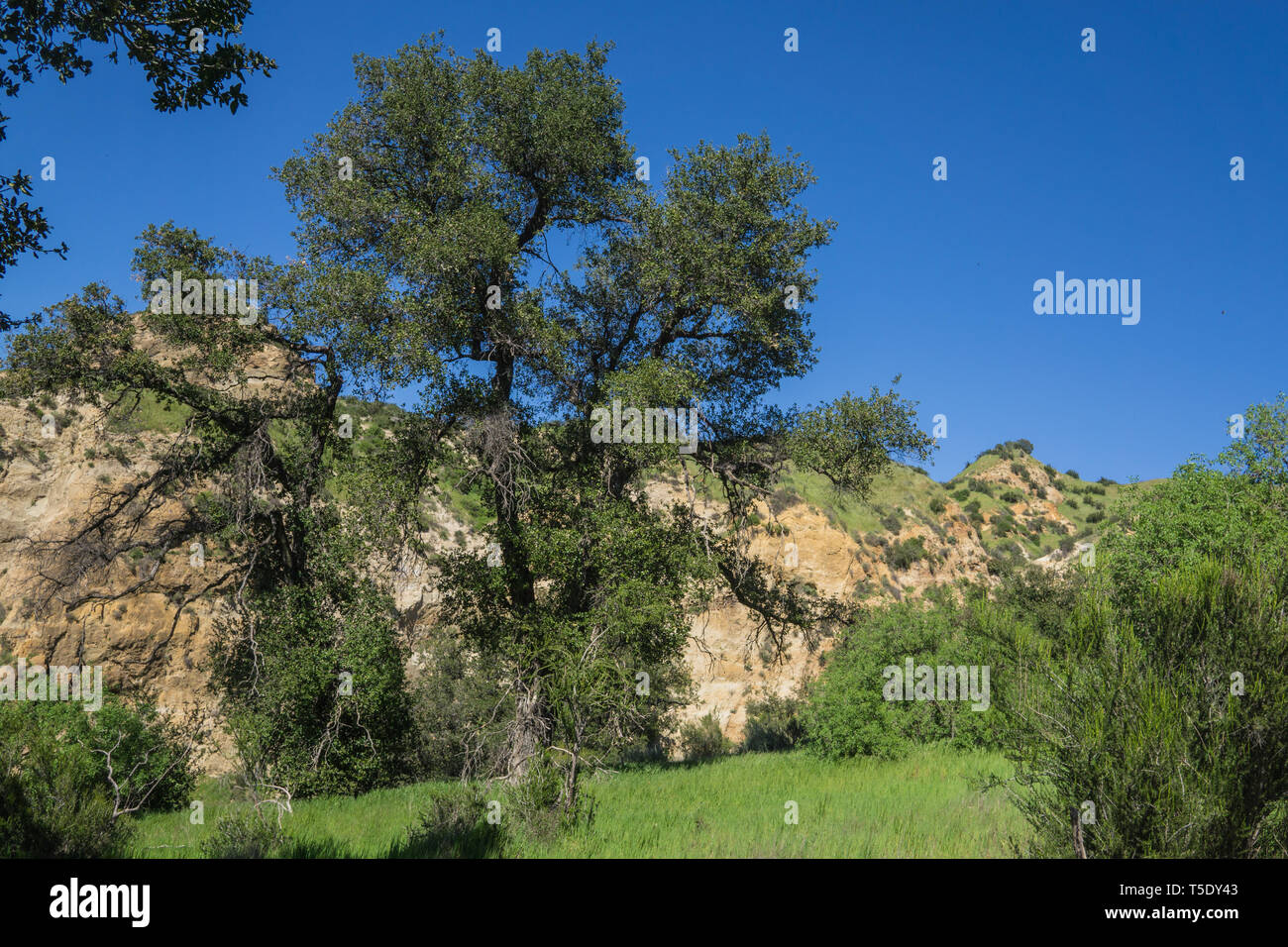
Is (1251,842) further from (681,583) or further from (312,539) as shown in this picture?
(312,539)

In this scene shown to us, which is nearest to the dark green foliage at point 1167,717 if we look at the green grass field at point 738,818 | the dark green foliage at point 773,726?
the green grass field at point 738,818

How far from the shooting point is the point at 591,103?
55.5 ft

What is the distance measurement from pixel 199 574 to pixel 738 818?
37.3 metres

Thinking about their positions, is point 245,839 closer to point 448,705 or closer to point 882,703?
point 882,703

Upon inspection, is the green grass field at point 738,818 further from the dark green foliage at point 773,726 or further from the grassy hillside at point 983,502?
the grassy hillside at point 983,502

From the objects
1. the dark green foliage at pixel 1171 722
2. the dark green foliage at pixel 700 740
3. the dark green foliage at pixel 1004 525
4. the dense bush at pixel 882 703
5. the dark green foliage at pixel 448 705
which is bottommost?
the dark green foliage at pixel 700 740

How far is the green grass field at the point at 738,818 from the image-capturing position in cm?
901

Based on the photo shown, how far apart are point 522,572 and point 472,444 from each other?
3016mm

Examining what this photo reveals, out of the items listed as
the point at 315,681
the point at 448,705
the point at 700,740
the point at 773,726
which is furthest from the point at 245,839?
the point at 700,740

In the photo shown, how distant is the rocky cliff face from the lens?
24.2 metres

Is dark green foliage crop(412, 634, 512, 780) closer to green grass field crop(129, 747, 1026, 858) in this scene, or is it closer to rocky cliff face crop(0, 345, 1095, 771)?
rocky cliff face crop(0, 345, 1095, 771)

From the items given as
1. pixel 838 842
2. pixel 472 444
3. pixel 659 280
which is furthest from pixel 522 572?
pixel 838 842

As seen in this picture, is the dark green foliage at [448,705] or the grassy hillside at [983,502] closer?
the dark green foliage at [448,705]

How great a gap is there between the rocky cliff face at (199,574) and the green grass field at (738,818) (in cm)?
279
